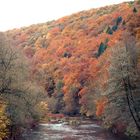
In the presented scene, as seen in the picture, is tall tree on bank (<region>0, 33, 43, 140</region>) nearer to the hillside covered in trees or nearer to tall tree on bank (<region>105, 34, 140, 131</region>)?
the hillside covered in trees

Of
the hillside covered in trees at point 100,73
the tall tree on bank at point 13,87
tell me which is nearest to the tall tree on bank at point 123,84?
the hillside covered in trees at point 100,73

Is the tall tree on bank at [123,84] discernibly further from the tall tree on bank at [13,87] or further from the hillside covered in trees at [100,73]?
the tall tree on bank at [13,87]

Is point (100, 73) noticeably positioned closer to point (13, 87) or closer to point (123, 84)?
point (123, 84)

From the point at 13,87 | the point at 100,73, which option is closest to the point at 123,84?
the point at 13,87

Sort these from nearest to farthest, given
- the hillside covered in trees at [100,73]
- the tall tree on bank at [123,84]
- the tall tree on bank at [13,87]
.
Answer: the tall tree on bank at [13,87] < the tall tree on bank at [123,84] < the hillside covered in trees at [100,73]

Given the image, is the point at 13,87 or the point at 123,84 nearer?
the point at 13,87

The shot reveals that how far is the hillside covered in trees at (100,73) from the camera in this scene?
56.6 m

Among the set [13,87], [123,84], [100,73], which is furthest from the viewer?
[100,73]

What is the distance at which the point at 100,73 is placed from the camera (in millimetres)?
103438

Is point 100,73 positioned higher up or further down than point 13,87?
higher up

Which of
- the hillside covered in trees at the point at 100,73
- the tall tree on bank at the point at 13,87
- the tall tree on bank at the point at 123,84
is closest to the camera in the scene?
the tall tree on bank at the point at 13,87

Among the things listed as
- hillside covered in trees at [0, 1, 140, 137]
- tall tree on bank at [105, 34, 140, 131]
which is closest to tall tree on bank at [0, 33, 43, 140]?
hillside covered in trees at [0, 1, 140, 137]

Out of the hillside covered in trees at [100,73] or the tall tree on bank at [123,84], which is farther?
the hillside covered in trees at [100,73]

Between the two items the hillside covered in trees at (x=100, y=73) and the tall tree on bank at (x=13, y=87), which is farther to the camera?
the hillside covered in trees at (x=100, y=73)
